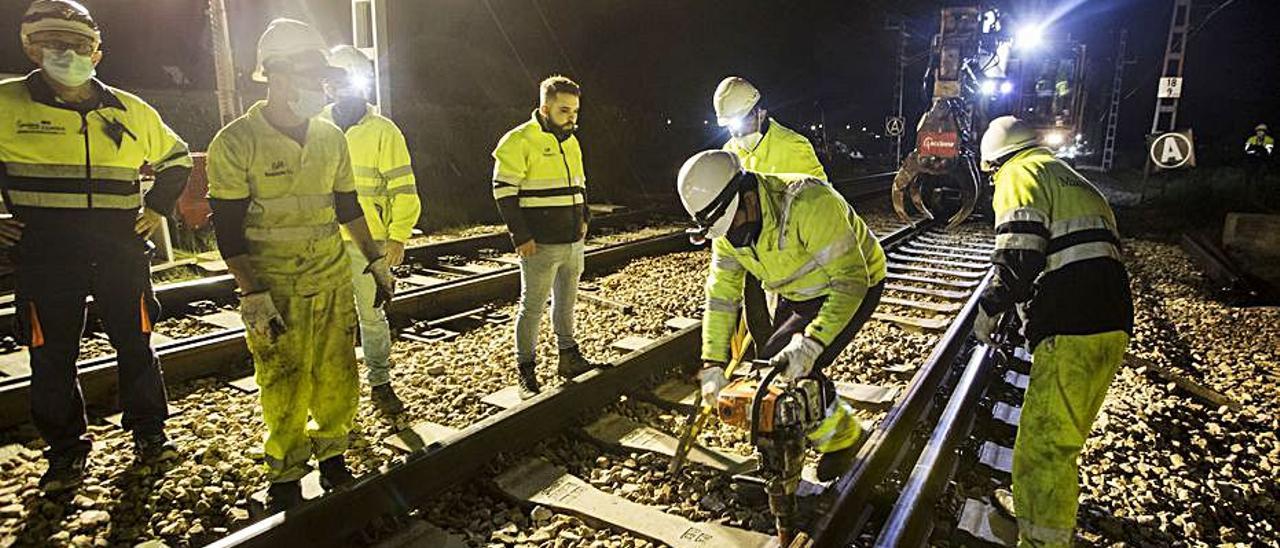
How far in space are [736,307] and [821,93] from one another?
3147 cm

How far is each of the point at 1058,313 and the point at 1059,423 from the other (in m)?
0.47

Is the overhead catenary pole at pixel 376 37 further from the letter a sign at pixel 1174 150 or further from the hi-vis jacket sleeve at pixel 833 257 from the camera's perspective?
the letter a sign at pixel 1174 150

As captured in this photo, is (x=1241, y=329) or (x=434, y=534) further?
(x=1241, y=329)

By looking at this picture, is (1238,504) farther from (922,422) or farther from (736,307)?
(736,307)

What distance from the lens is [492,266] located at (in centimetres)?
825

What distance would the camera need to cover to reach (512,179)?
4633 mm

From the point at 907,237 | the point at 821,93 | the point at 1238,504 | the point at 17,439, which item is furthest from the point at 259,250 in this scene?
the point at 821,93

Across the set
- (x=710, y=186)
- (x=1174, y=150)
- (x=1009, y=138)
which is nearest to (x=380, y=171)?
(x=710, y=186)

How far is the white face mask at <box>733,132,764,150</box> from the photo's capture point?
17.1 ft

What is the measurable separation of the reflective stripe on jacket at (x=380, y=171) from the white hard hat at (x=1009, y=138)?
3162 millimetres

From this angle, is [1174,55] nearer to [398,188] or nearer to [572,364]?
[572,364]

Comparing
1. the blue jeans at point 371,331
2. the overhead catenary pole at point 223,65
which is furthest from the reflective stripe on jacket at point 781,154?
the overhead catenary pole at point 223,65

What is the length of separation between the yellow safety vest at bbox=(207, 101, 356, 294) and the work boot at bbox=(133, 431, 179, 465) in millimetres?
1284

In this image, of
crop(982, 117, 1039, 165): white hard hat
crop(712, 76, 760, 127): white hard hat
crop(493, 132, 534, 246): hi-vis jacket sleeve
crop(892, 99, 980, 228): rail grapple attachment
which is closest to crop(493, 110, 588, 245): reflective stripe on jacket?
crop(493, 132, 534, 246): hi-vis jacket sleeve
